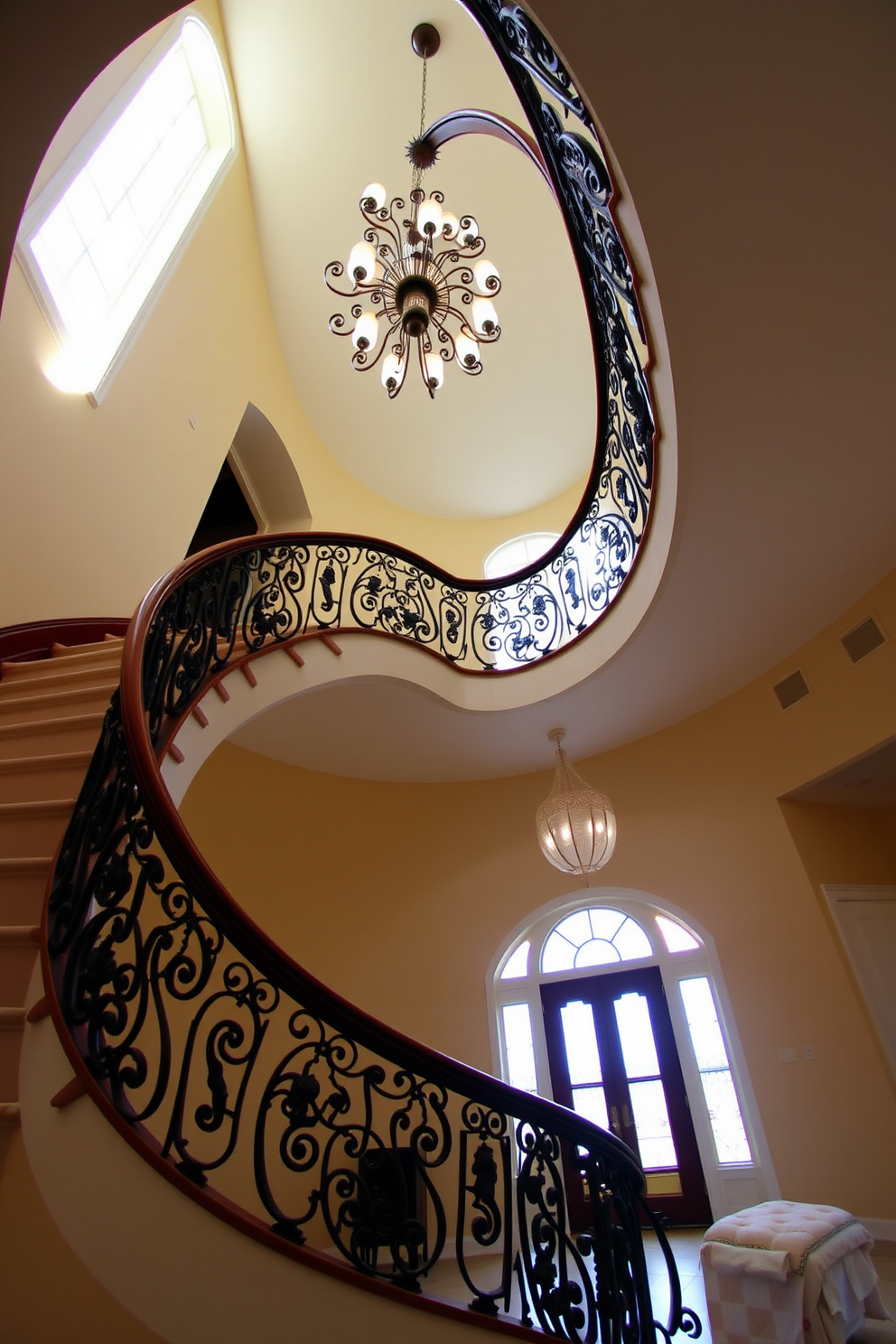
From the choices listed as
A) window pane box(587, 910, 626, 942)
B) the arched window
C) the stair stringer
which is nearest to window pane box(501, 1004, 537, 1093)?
window pane box(587, 910, 626, 942)

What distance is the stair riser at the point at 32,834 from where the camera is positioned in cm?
260

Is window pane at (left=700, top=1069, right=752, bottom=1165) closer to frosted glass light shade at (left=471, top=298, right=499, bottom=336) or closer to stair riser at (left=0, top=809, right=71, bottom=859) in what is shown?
stair riser at (left=0, top=809, right=71, bottom=859)

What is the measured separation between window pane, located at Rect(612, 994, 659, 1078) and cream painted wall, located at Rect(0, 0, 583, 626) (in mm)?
5167

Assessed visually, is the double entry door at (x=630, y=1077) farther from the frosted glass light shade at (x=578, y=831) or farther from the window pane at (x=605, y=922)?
the frosted glass light shade at (x=578, y=831)

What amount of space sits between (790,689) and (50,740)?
16.6ft

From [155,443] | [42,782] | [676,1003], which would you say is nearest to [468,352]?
[155,443]

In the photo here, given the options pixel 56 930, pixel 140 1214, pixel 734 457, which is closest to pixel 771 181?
pixel 734 457

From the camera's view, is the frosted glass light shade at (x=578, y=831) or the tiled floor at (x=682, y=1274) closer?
the tiled floor at (x=682, y=1274)

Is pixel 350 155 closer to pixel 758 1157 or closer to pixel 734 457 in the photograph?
pixel 734 457

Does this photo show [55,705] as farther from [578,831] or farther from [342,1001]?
[578,831]

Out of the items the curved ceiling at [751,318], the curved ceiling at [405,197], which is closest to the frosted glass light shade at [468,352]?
the curved ceiling at [751,318]

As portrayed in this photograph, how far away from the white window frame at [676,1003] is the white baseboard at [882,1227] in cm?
56

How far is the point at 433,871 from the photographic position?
22.3ft

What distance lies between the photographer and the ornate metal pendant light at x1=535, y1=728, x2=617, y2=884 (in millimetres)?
5461
